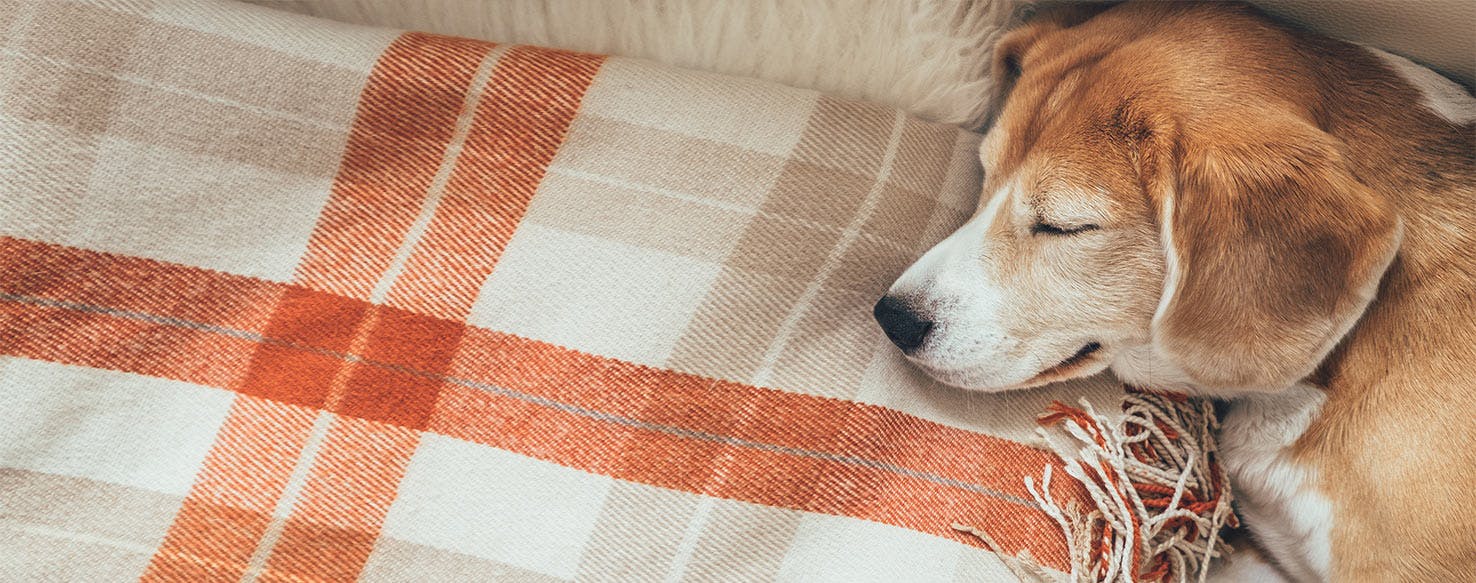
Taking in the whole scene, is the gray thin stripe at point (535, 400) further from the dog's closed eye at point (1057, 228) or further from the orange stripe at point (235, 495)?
the dog's closed eye at point (1057, 228)

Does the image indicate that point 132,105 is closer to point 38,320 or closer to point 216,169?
point 216,169

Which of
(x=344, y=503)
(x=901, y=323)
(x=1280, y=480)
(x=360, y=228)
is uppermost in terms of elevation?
(x=360, y=228)

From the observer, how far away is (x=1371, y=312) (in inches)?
46.6

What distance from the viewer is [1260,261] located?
1090 mm

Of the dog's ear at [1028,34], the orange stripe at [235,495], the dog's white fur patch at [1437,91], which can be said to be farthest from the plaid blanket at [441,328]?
the dog's white fur patch at [1437,91]

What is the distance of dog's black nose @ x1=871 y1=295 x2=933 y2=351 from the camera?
1.21m

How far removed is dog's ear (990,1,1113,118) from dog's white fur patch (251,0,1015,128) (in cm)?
3

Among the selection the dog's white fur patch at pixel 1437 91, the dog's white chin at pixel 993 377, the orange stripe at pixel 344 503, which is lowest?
the orange stripe at pixel 344 503

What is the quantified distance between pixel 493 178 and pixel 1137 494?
3.11 feet

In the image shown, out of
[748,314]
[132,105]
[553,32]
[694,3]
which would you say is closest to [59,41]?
[132,105]

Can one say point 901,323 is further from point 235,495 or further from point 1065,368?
point 235,495

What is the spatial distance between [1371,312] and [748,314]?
2.58 ft

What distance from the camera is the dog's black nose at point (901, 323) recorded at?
3.98 feet

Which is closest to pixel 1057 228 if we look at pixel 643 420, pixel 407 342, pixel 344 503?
pixel 643 420
